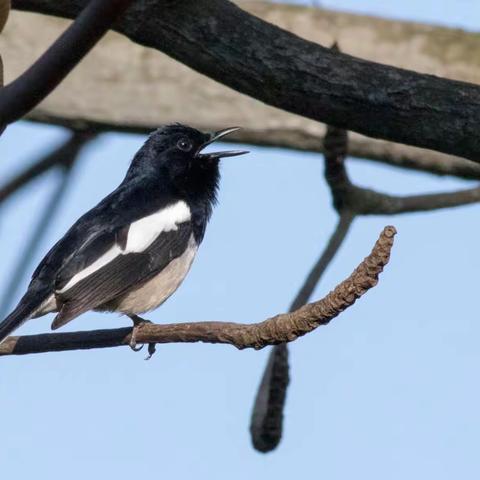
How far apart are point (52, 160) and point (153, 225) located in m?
1.33

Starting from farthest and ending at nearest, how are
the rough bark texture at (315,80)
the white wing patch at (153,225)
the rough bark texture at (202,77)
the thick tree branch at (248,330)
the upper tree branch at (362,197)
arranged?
the rough bark texture at (202,77), the white wing patch at (153,225), the upper tree branch at (362,197), the rough bark texture at (315,80), the thick tree branch at (248,330)

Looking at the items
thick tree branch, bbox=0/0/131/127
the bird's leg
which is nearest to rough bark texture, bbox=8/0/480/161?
the bird's leg

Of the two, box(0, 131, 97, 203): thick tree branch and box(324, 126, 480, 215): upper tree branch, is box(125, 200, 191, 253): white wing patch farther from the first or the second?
box(0, 131, 97, 203): thick tree branch

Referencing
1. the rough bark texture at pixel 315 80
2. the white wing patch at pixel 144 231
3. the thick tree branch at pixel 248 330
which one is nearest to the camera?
the thick tree branch at pixel 248 330

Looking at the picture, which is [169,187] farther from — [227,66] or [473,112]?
[473,112]

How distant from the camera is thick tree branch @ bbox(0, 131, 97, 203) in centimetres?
624

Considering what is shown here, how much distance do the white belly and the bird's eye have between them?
2.22ft

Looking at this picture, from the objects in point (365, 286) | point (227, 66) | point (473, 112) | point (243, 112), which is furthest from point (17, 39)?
point (365, 286)

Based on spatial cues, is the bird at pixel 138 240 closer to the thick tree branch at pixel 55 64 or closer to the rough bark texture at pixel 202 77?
the rough bark texture at pixel 202 77

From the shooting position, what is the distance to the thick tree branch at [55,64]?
178 cm

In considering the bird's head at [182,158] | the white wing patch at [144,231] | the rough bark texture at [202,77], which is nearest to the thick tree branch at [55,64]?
the white wing patch at [144,231]

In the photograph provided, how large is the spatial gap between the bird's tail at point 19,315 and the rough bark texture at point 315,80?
3.87 feet

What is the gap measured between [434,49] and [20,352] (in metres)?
3.32

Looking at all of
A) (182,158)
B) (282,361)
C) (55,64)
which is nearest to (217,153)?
(182,158)
